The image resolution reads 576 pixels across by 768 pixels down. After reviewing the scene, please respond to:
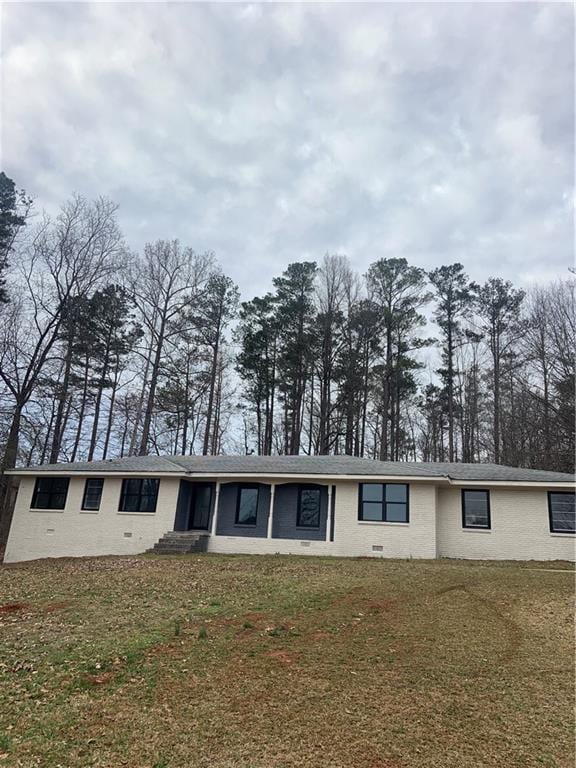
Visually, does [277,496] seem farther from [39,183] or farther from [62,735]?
[39,183]

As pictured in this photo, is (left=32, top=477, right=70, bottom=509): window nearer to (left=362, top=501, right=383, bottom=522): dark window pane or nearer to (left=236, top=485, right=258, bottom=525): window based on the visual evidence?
(left=236, top=485, right=258, bottom=525): window

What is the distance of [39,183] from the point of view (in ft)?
67.4

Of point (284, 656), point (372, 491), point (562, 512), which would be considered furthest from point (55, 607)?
point (562, 512)

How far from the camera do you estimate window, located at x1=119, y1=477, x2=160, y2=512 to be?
17.0 m

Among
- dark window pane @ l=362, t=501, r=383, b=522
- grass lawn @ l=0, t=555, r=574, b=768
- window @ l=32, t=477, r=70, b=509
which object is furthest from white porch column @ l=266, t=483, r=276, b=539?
window @ l=32, t=477, r=70, b=509

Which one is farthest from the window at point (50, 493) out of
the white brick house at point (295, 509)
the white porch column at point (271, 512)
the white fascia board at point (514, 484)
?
the white fascia board at point (514, 484)

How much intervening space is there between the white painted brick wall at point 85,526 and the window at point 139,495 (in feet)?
0.64

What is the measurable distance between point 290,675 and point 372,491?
1062 centimetres

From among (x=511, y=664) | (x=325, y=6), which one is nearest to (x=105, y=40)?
(x=325, y=6)

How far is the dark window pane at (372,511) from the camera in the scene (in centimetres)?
1520

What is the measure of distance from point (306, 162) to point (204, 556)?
13.7 metres

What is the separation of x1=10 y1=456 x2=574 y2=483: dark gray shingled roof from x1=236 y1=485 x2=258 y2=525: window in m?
0.76

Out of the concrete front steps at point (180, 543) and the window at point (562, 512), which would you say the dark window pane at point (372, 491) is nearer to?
the window at point (562, 512)

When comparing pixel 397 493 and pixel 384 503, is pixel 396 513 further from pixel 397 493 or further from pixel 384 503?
pixel 397 493
